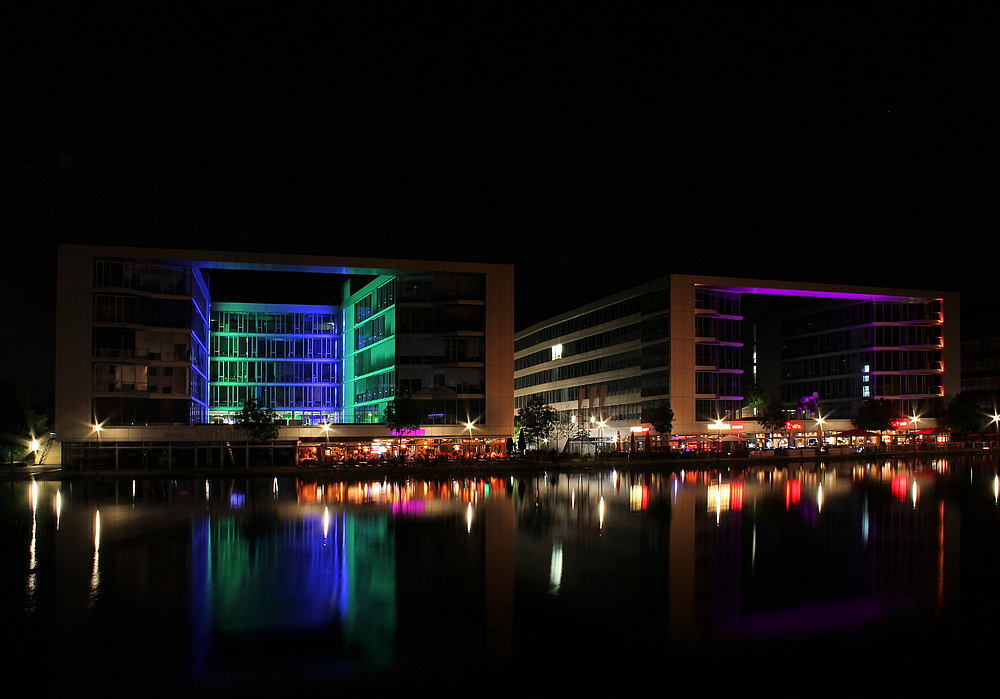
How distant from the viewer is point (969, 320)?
403 ft

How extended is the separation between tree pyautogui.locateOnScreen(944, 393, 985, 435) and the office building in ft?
185

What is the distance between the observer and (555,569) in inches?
722

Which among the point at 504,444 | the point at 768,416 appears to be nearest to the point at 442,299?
the point at 504,444

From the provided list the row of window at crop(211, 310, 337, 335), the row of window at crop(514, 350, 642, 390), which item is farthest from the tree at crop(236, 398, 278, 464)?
the row of window at crop(514, 350, 642, 390)

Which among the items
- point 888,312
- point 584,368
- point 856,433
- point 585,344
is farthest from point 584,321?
point 888,312

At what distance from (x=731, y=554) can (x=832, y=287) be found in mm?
81017

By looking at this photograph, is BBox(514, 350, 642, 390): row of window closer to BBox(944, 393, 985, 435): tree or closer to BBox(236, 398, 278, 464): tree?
BBox(944, 393, 985, 435): tree

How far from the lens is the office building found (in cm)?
6450

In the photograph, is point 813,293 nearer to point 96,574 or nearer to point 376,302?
point 376,302

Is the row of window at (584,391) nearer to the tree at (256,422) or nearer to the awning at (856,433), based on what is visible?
the awning at (856,433)

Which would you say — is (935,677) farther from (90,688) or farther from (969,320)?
(969,320)

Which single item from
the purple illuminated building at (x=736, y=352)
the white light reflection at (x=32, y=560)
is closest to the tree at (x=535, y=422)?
the purple illuminated building at (x=736, y=352)

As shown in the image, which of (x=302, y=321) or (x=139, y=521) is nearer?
(x=139, y=521)

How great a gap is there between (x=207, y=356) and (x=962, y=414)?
86542mm
